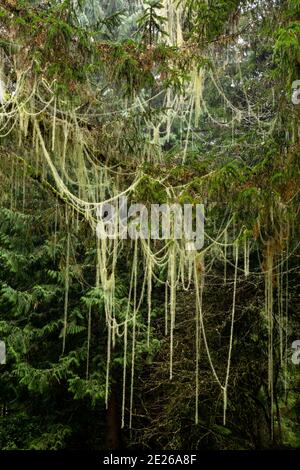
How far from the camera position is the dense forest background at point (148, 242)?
371 cm

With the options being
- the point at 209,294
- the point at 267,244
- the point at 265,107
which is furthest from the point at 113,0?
the point at 267,244

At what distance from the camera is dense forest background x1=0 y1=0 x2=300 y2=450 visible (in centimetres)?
371

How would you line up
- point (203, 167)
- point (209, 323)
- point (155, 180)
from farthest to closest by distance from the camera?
point (209, 323) < point (203, 167) < point (155, 180)

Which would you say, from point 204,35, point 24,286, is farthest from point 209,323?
point 204,35

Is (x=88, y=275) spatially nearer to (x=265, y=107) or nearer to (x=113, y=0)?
(x=265, y=107)

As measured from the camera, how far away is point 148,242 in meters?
4.02

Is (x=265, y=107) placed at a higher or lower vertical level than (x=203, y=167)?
higher

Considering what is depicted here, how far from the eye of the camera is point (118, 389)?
7301 mm

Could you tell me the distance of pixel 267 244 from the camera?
13.5 feet

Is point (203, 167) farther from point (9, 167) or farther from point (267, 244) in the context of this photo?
point (9, 167)

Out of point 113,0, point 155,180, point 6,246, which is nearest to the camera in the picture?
point 155,180

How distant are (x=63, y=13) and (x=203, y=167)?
62.9 inches

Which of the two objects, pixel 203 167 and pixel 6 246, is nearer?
pixel 203 167

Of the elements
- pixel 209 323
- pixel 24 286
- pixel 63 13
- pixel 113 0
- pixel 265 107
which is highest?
pixel 113 0
